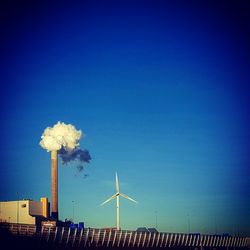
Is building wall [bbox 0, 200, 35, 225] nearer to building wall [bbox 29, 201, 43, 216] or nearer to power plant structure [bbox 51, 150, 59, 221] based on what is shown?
building wall [bbox 29, 201, 43, 216]

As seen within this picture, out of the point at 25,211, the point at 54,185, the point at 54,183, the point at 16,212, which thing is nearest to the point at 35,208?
the point at 25,211

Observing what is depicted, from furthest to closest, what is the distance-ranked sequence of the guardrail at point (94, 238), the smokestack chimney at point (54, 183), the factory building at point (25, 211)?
the factory building at point (25, 211)
the smokestack chimney at point (54, 183)
the guardrail at point (94, 238)

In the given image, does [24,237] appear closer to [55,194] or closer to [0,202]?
[55,194]

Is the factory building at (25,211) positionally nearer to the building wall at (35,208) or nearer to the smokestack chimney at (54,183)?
the building wall at (35,208)

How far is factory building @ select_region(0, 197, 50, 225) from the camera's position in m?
150

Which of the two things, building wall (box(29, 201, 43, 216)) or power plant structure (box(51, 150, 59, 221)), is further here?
building wall (box(29, 201, 43, 216))

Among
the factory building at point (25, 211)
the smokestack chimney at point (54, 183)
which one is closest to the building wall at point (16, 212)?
the factory building at point (25, 211)

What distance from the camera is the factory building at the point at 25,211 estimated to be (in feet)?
493

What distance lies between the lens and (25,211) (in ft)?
495

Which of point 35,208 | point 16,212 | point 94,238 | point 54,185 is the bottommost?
point 94,238

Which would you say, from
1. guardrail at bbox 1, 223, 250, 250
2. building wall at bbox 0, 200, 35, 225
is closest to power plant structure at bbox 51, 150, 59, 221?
building wall at bbox 0, 200, 35, 225

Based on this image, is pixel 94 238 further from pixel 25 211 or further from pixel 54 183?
pixel 25 211

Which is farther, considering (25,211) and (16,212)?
(16,212)

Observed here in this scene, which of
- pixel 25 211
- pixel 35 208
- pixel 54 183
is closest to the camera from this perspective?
pixel 54 183
